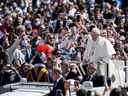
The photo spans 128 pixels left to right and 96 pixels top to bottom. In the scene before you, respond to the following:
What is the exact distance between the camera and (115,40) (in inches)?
805

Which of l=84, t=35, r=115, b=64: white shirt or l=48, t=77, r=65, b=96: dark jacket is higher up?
l=84, t=35, r=115, b=64: white shirt

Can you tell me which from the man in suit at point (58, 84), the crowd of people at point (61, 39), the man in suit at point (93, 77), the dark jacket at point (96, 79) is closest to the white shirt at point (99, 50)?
the crowd of people at point (61, 39)

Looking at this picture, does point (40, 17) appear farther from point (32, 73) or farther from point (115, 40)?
point (32, 73)

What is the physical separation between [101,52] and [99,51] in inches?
2.0

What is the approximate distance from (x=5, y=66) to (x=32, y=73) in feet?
5.57

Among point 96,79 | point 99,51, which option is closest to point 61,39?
point 99,51

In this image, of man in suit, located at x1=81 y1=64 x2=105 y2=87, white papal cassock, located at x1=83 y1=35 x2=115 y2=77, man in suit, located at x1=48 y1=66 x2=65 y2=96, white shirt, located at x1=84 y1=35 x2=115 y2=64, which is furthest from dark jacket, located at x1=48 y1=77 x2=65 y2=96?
white shirt, located at x1=84 y1=35 x2=115 y2=64

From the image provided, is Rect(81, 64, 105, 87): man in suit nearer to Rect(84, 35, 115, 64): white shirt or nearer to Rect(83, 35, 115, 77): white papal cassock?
Rect(83, 35, 115, 77): white papal cassock

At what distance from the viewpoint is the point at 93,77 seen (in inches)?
539

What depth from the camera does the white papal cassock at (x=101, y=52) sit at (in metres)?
14.5

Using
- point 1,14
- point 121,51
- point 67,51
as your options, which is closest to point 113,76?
point 121,51

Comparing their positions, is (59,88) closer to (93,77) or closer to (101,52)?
(93,77)

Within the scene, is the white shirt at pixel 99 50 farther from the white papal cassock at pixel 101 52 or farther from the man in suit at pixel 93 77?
the man in suit at pixel 93 77

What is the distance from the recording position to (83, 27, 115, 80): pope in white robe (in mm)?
14539
